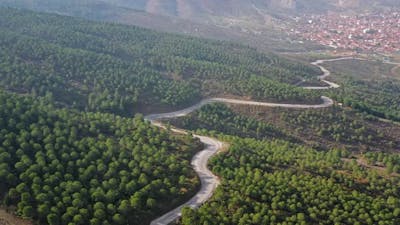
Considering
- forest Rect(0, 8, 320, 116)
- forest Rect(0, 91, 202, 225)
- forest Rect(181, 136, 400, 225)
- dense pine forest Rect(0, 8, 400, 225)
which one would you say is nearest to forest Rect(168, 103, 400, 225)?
forest Rect(181, 136, 400, 225)

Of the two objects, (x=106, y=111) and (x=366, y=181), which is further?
(x=106, y=111)

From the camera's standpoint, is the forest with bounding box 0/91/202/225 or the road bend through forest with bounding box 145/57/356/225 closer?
the forest with bounding box 0/91/202/225

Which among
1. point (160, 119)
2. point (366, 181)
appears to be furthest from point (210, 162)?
point (160, 119)

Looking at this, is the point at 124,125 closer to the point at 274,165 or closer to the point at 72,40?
the point at 274,165

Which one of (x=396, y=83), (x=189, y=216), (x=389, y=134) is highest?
(x=396, y=83)

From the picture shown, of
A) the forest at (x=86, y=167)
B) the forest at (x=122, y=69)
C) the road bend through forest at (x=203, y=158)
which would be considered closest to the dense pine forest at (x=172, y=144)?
the forest at (x=86, y=167)

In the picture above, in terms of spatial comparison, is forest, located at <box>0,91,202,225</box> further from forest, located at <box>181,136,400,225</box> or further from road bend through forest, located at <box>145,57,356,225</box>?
forest, located at <box>181,136,400,225</box>

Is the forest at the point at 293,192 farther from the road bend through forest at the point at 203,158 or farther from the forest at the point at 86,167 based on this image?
the forest at the point at 86,167
